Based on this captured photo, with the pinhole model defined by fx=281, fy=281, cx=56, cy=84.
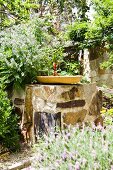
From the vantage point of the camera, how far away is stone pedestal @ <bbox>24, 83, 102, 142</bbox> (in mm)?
3150

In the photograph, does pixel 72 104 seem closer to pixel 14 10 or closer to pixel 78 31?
pixel 78 31

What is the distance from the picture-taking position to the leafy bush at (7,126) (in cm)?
299

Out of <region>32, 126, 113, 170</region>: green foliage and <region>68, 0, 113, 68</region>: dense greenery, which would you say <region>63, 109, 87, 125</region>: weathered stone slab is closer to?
<region>32, 126, 113, 170</region>: green foliage

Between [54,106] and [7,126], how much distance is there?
559 mm

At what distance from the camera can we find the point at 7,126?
3.04 metres

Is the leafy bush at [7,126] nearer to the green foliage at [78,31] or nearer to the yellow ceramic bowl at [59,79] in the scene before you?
the yellow ceramic bowl at [59,79]

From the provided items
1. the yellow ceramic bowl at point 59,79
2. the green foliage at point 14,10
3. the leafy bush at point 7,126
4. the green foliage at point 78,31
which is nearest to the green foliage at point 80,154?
the leafy bush at point 7,126

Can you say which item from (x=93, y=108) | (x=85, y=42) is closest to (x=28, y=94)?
(x=93, y=108)

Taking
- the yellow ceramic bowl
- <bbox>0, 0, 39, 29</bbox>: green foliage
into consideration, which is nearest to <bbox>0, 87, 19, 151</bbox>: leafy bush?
the yellow ceramic bowl

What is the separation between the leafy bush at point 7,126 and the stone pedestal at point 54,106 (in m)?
0.23

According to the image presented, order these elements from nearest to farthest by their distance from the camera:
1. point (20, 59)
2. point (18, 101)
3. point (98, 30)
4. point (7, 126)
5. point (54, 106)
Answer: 1. point (7, 126)
2. point (54, 106)
3. point (20, 59)
4. point (18, 101)
5. point (98, 30)

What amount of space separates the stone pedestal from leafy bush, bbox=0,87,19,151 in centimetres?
23

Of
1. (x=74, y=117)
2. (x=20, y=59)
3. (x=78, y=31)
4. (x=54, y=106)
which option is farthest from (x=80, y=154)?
(x=78, y=31)

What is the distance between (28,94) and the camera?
3314 mm
